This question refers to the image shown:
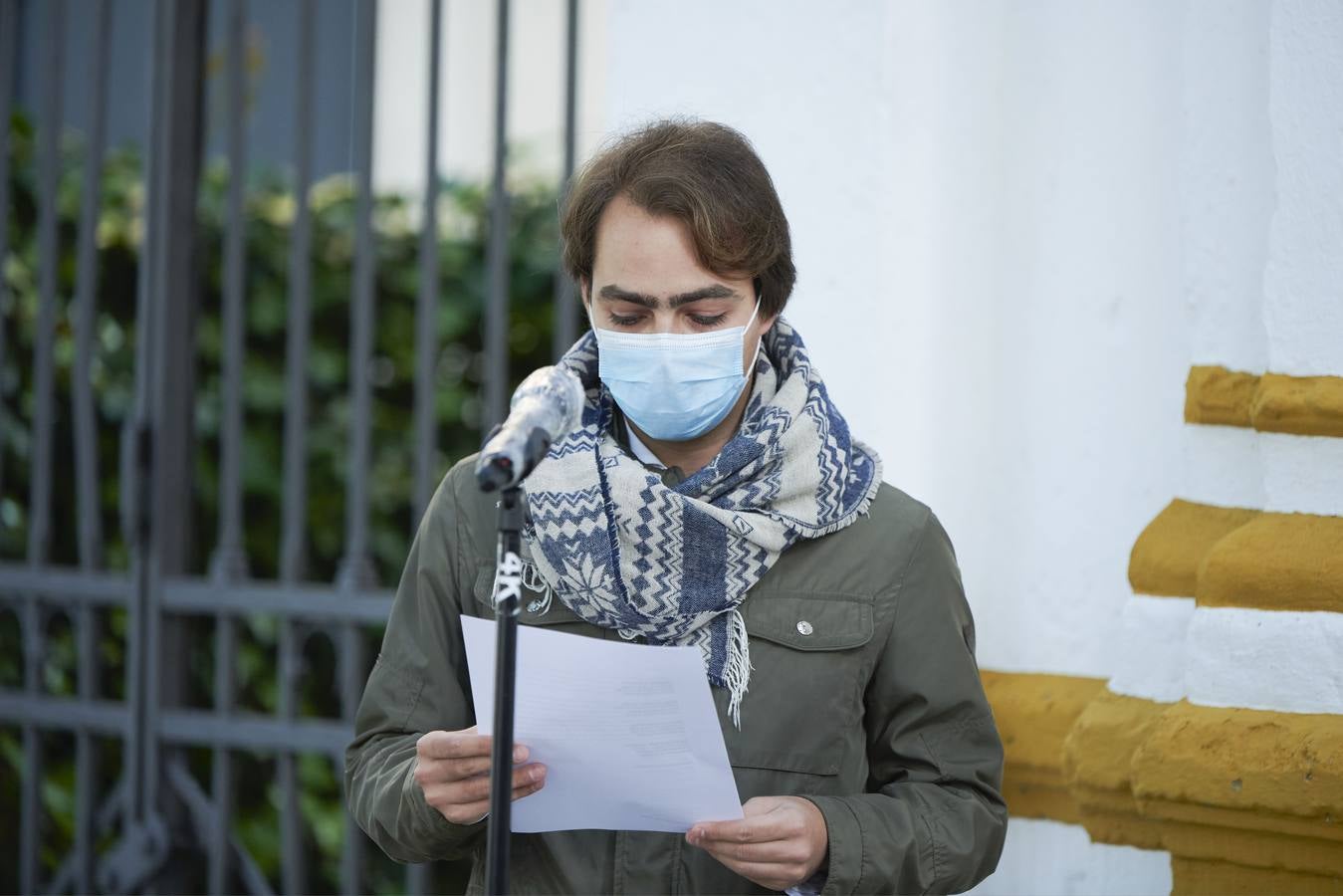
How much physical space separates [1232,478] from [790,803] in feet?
3.53

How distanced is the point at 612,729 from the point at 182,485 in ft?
7.99

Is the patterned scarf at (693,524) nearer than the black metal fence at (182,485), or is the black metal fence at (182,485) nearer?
the patterned scarf at (693,524)

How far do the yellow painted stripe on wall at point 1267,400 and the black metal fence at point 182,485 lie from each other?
1.58m

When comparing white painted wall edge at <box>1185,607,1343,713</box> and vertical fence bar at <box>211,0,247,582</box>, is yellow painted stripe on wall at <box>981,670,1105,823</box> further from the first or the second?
vertical fence bar at <box>211,0,247,582</box>

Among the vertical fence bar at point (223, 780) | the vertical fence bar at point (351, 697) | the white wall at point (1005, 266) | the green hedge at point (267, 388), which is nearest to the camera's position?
the white wall at point (1005, 266)

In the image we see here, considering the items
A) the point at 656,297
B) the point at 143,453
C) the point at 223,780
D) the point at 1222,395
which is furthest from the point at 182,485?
the point at 1222,395

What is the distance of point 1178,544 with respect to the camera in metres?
2.39

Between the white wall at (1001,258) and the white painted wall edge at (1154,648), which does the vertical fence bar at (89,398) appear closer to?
the white wall at (1001,258)

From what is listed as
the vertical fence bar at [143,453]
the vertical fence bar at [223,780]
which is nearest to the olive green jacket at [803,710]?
the vertical fence bar at [223,780]

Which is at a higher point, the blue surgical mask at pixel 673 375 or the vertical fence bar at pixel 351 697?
the blue surgical mask at pixel 673 375

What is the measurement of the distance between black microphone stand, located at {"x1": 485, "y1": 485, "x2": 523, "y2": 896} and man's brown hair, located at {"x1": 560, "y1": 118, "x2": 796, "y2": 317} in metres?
0.63

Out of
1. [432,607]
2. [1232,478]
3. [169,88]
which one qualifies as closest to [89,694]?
[169,88]

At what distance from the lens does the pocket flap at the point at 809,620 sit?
73.7 inches

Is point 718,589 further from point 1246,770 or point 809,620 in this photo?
point 1246,770
